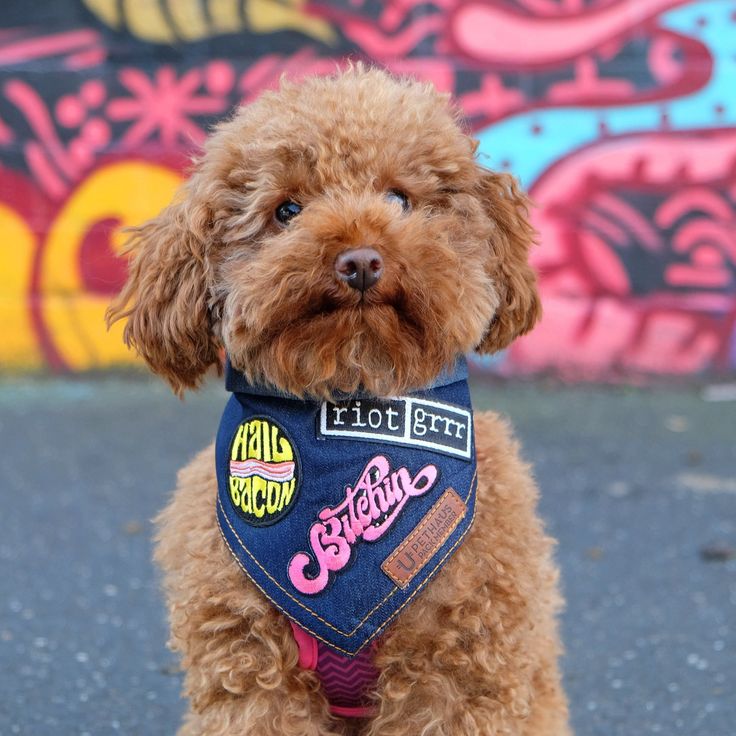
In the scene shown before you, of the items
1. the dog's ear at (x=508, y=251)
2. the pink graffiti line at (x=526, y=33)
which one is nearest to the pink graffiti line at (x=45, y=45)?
the pink graffiti line at (x=526, y=33)

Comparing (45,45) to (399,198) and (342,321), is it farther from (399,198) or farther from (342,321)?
(342,321)

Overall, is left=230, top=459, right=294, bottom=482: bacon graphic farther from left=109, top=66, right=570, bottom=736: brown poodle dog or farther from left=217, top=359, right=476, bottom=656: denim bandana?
left=109, top=66, right=570, bottom=736: brown poodle dog

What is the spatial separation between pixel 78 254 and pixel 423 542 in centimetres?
471

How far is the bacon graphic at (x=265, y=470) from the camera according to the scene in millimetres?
2371

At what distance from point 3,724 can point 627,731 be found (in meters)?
1.78

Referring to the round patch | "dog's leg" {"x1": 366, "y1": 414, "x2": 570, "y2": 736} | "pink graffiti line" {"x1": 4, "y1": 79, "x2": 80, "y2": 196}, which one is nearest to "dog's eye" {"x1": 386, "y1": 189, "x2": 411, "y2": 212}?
the round patch

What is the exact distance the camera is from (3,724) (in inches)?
127

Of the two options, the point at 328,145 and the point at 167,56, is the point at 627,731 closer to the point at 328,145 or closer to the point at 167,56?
the point at 328,145

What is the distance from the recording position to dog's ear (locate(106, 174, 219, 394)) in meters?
2.43

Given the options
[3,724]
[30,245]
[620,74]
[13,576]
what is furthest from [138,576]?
[620,74]

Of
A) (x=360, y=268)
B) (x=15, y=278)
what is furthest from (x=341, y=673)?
(x=15, y=278)

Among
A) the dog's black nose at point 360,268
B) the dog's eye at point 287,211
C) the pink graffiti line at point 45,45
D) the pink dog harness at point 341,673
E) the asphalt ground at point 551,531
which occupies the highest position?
the dog's eye at point 287,211

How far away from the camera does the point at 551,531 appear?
4.63 meters

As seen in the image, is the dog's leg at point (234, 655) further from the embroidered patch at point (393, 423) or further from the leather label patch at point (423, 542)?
the embroidered patch at point (393, 423)
